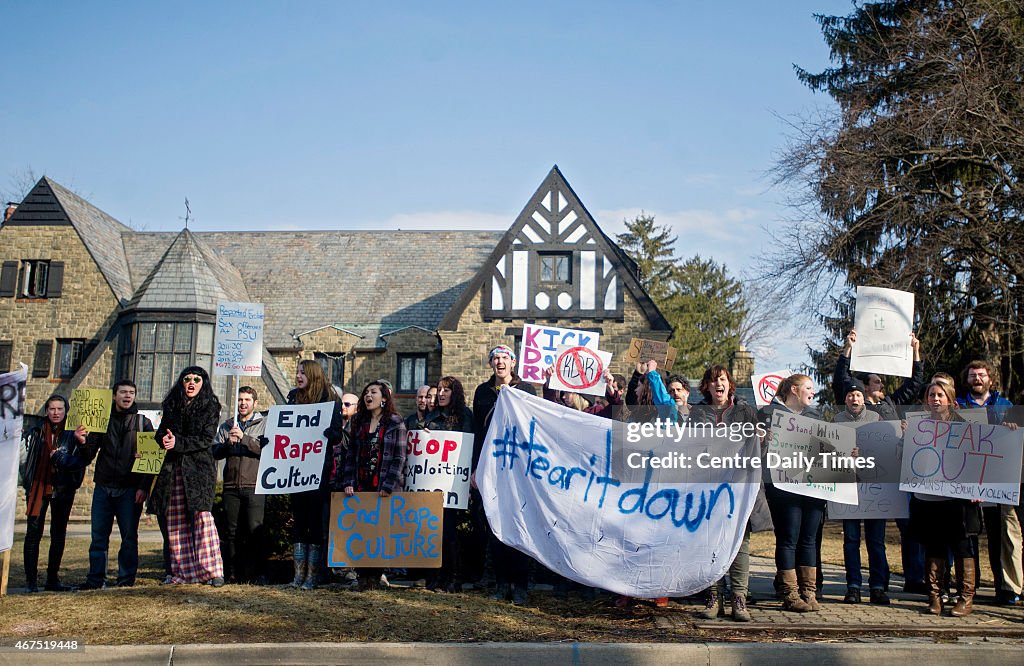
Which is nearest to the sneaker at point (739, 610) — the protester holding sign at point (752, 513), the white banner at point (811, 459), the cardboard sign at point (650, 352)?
the protester holding sign at point (752, 513)

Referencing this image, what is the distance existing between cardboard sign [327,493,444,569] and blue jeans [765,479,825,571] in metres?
2.81

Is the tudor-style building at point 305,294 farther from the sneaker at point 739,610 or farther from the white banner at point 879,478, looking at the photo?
the sneaker at point 739,610

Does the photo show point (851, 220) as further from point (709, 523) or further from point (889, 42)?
point (709, 523)

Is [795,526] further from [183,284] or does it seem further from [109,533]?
[183,284]

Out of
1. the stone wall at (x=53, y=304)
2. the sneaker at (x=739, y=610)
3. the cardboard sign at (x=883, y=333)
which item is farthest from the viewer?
the stone wall at (x=53, y=304)

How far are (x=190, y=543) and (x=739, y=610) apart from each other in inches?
192

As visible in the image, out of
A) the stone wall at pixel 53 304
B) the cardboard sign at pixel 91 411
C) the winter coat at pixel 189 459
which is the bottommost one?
the winter coat at pixel 189 459

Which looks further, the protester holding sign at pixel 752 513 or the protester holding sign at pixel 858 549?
the protester holding sign at pixel 858 549

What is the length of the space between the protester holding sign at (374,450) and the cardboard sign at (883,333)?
4478 millimetres

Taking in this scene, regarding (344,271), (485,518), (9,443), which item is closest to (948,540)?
(485,518)

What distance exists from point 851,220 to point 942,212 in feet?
5.73

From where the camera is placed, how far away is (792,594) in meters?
7.18

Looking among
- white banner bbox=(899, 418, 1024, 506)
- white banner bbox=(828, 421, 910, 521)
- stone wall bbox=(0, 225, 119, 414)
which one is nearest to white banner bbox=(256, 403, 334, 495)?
white banner bbox=(828, 421, 910, 521)

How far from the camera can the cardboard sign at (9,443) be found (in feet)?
25.2
